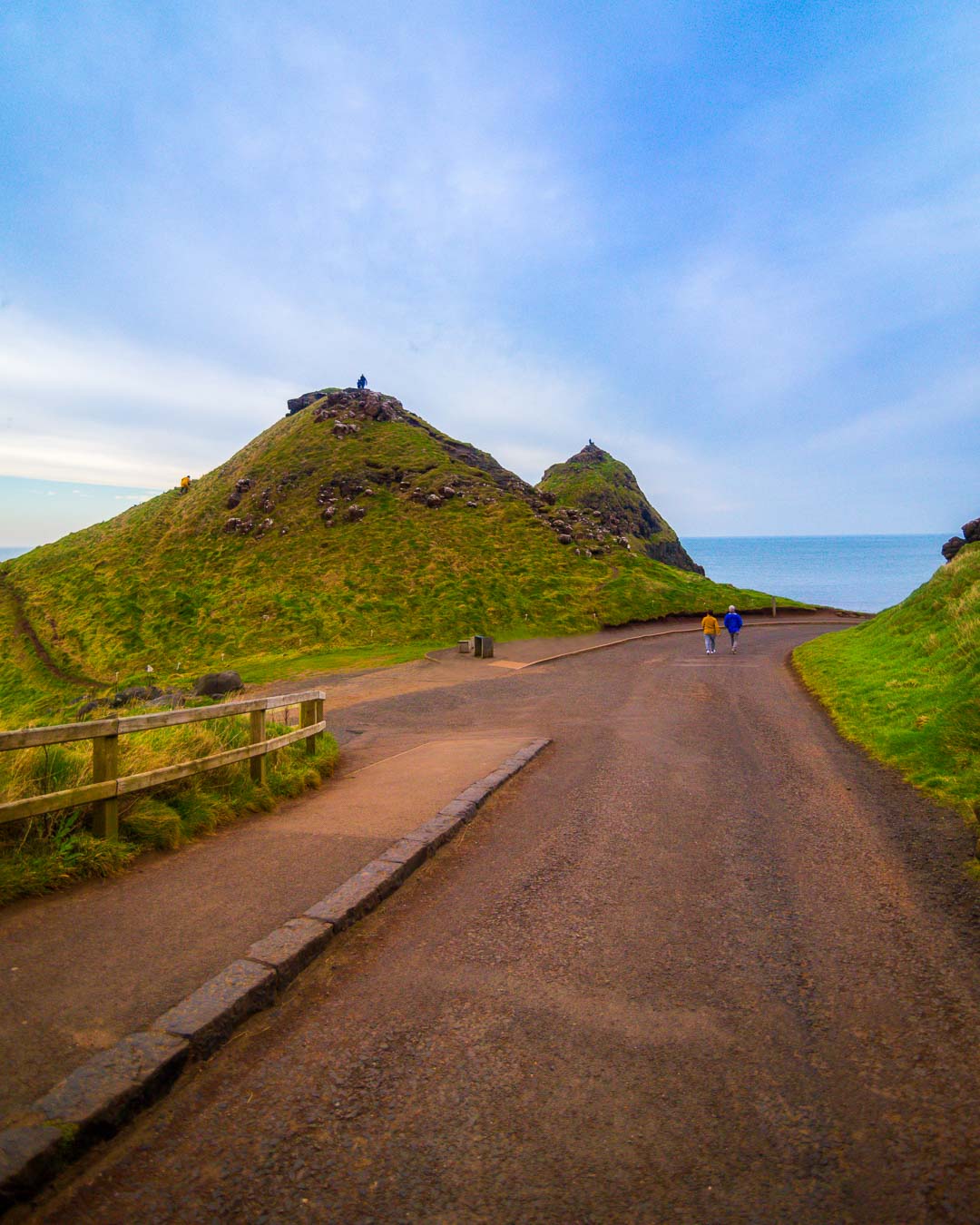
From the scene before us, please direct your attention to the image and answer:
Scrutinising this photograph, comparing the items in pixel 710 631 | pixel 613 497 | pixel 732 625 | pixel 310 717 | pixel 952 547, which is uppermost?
pixel 613 497

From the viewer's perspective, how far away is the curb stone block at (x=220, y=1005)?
Result: 3.96m

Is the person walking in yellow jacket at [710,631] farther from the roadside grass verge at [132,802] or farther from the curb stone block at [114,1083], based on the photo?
the curb stone block at [114,1083]

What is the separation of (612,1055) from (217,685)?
20733 mm

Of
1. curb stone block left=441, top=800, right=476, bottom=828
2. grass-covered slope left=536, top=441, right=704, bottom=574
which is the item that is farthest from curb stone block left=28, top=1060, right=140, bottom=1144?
grass-covered slope left=536, top=441, right=704, bottom=574

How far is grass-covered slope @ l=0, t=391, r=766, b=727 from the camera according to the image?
1555 inches

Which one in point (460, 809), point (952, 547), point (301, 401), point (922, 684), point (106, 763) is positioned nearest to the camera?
point (106, 763)

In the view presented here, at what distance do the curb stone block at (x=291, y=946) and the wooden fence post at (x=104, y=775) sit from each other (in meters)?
2.44

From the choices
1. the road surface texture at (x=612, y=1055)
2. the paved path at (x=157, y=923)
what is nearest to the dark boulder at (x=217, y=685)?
the paved path at (x=157, y=923)

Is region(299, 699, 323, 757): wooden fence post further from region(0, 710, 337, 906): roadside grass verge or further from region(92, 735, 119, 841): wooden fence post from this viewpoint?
region(92, 735, 119, 841): wooden fence post

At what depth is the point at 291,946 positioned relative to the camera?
4.92 meters

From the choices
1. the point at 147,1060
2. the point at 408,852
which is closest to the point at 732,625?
the point at 408,852

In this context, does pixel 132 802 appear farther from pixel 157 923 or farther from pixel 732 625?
pixel 732 625

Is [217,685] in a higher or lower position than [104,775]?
lower

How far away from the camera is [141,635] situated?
42.9 metres
